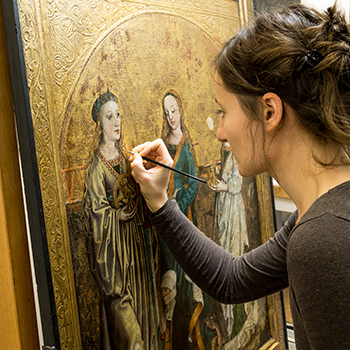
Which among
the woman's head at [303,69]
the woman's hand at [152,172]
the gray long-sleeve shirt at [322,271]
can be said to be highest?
the woman's head at [303,69]

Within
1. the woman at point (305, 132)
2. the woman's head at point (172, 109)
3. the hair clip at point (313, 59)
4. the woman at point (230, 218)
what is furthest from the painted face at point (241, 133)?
the woman at point (230, 218)

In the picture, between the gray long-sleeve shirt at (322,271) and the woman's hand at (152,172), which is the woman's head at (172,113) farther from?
the gray long-sleeve shirt at (322,271)

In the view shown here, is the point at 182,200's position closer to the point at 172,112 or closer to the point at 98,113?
the point at 172,112

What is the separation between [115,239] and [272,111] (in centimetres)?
63

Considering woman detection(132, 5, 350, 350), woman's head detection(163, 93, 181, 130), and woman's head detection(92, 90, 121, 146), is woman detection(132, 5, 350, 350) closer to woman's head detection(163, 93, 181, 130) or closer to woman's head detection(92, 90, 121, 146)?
woman's head detection(92, 90, 121, 146)

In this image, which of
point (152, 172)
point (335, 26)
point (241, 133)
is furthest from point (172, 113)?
point (335, 26)

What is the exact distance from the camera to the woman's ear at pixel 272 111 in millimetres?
963

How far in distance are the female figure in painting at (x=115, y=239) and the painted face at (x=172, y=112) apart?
24cm

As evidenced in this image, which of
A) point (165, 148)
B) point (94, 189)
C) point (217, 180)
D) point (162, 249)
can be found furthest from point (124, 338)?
point (217, 180)

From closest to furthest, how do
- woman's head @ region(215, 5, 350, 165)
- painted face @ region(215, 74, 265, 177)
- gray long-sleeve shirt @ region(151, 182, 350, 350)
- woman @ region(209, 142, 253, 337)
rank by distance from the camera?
gray long-sleeve shirt @ region(151, 182, 350, 350) < woman's head @ region(215, 5, 350, 165) < painted face @ region(215, 74, 265, 177) < woman @ region(209, 142, 253, 337)

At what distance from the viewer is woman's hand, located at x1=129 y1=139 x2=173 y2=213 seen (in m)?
1.24

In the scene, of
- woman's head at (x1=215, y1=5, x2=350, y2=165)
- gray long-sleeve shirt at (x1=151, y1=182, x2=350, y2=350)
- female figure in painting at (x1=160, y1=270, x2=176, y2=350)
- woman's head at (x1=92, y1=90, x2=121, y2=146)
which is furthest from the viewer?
female figure in painting at (x1=160, y1=270, x2=176, y2=350)

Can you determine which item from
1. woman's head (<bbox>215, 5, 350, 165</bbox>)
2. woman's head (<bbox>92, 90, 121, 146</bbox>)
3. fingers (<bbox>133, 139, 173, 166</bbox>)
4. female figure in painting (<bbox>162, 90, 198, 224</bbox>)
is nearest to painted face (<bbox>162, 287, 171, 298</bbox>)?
female figure in painting (<bbox>162, 90, 198, 224</bbox>)

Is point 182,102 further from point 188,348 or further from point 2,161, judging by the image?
point 188,348
